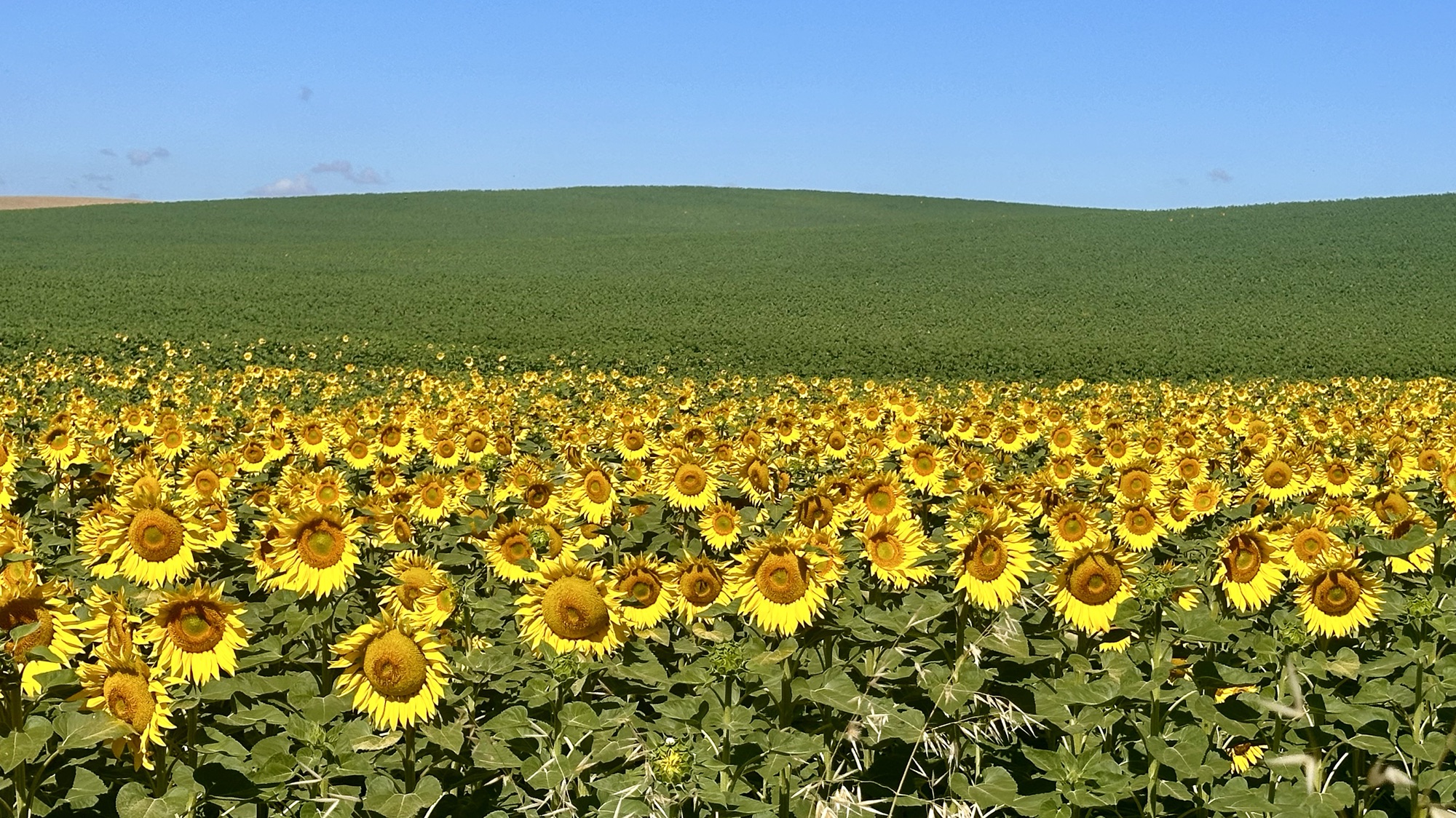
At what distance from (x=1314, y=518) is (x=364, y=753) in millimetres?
3921

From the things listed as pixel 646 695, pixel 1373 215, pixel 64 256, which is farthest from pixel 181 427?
→ pixel 1373 215

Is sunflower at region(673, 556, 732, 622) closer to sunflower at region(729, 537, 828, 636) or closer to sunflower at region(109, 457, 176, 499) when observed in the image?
sunflower at region(729, 537, 828, 636)

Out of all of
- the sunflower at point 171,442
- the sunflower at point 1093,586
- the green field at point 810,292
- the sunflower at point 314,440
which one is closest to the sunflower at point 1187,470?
the sunflower at point 1093,586

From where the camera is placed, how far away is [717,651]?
322 cm

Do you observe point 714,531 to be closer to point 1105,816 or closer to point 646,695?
point 646,695

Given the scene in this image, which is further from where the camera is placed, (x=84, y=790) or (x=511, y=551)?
(x=511, y=551)

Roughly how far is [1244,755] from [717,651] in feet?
6.59

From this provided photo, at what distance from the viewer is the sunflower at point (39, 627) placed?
9.52 feet

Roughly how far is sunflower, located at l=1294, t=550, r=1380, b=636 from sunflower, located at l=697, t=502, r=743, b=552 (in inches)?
96.5

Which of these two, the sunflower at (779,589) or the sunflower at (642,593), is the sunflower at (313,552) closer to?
the sunflower at (642,593)

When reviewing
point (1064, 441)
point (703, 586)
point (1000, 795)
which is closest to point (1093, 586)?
point (1000, 795)

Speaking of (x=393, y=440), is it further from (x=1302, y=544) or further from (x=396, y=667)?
(x=1302, y=544)

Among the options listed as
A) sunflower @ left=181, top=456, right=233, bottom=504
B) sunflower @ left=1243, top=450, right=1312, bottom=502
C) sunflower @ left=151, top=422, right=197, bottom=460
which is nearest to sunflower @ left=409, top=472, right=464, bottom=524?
sunflower @ left=181, top=456, right=233, bottom=504

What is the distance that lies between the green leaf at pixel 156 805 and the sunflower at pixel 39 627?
14.9 inches
